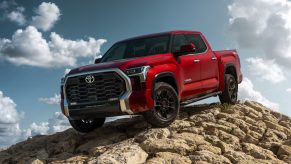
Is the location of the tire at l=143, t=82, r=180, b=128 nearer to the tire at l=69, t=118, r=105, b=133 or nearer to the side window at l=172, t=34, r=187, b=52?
the side window at l=172, t=34, r=187, b=52

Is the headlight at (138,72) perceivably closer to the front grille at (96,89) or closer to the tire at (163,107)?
the front grille at (96,89)

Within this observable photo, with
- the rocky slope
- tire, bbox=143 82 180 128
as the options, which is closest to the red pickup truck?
tire, bbox=143 82 180 128

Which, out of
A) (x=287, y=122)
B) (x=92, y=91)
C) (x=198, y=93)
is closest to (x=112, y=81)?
(x=92, y=91)

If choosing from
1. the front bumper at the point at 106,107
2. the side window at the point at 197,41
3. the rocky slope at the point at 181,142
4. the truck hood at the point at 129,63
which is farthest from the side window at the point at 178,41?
the front bumper at the point at 106,107

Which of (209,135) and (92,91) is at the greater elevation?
(92,91)

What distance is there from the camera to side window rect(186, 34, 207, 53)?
10.6 m

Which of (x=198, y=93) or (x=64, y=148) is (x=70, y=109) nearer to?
(x=64, y=148)

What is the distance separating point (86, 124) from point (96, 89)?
1.78m

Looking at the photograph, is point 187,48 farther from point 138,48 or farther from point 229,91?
point 229,91

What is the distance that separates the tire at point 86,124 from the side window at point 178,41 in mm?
2353

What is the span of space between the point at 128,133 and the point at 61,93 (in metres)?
1.55

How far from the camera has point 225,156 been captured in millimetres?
8117

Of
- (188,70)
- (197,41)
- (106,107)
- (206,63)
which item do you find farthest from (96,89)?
(197,41)

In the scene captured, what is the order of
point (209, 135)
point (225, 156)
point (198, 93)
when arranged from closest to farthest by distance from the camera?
point (225, 156) → point (209, 135) → point (198, 93)
